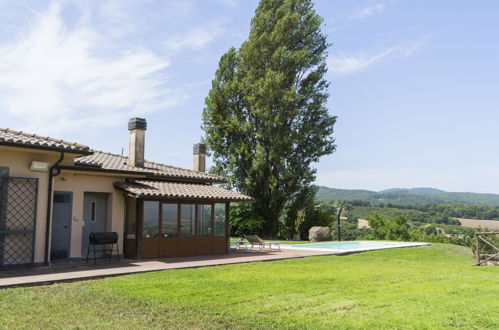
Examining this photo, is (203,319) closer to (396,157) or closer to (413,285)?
(413,285)

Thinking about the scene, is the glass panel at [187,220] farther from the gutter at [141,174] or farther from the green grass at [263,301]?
the green grass at [263,301]

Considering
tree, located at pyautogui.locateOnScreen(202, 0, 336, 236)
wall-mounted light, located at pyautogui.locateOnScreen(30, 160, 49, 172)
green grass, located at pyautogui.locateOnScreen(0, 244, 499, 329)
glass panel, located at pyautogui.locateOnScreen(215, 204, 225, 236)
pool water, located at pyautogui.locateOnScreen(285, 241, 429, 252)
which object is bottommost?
pool water, located at pyautogui.locateOnScreen(285, 241, 429, 252)

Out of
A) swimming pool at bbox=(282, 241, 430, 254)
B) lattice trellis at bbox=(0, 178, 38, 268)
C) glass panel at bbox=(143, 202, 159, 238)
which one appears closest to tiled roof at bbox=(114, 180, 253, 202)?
glass panel at bbox=(143, 202, 159, 238)

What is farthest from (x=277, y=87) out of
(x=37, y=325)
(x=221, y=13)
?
(x=37, y=325)

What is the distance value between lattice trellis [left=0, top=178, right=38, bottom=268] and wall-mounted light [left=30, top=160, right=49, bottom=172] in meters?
0.30

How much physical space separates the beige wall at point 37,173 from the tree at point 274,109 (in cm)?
1656

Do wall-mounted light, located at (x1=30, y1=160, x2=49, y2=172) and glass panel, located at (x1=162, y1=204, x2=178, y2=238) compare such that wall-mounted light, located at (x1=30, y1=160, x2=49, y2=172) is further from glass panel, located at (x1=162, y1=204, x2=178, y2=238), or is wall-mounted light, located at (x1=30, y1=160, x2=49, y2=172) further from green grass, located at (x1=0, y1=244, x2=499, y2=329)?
glass panel, located at (x1=162, y1=204, x2=178, y2=238)

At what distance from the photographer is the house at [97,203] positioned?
10.4 meters

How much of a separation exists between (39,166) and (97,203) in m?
2.74

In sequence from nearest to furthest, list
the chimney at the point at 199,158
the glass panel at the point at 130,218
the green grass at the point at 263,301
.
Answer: the green grass at the point at 263,301 → the glass panel at the point at 130,218 → the chimney at the point at 199,158

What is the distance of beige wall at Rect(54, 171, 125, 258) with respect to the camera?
12226 millimetres

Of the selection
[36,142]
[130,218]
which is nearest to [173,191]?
[130,218]

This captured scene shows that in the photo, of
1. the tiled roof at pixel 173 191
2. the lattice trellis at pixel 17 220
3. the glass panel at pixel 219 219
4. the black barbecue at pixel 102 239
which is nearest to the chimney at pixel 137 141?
the tiled roof at pixel 173 191

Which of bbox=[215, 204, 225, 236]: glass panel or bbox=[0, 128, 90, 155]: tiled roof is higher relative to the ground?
bbox=[0, 128, 90, 155]: tiled roof
